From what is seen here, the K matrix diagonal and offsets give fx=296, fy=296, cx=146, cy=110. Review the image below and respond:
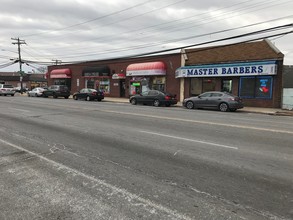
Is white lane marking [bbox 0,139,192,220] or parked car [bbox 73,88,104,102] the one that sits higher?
parked car [bbox 73,88,104,102]

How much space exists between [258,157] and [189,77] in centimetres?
2270

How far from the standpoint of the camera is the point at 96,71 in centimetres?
3919

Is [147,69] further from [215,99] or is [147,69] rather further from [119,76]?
[215,99]

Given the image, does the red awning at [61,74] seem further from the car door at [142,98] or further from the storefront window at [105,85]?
the car door at [142,98]

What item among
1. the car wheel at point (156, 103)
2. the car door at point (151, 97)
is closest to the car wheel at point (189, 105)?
the car wheel at point (156, 103)

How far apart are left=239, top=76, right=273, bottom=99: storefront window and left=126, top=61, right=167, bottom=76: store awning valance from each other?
8973mm

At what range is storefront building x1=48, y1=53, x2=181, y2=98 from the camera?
102 ft

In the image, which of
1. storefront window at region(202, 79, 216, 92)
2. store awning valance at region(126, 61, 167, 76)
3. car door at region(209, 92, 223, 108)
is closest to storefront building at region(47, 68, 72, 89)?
store awning valance at region(126, 61, 167, 76)

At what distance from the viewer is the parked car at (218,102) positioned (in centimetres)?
2066

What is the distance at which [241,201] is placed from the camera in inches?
169

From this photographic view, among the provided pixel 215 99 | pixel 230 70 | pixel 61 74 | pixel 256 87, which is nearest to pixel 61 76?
pixel 61 74

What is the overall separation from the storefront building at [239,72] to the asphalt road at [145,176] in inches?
602

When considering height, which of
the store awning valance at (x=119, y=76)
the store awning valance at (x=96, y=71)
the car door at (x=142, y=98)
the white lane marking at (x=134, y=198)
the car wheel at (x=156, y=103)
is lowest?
the white lane marking at (x=134, y=198)

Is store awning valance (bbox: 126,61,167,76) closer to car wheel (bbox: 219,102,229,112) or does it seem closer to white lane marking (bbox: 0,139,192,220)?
car wheel (bbox: 219,102,229,112)
